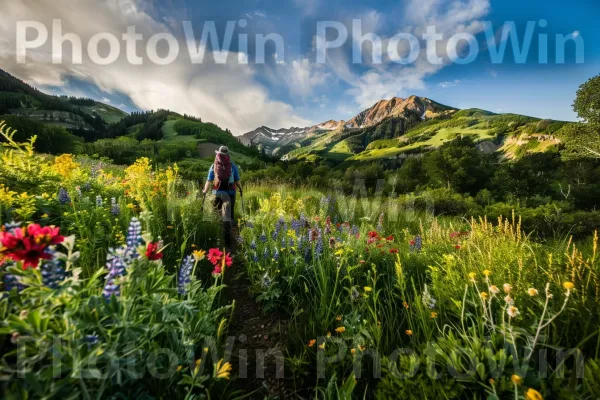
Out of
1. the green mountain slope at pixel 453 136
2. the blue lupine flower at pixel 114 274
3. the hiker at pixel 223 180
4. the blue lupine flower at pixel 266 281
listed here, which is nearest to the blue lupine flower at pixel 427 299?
the blue lupine flower at pixel 266 281

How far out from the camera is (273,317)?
3.19 m

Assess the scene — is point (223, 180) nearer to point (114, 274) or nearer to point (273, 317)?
point (273, 317)

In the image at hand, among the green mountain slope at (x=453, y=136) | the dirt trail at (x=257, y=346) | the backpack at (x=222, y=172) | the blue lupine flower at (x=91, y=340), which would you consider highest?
the green mountain slope at (x=453, y=136)

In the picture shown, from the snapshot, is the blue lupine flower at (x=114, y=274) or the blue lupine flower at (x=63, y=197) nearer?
the blue lupine flower at (x=114, y=274)

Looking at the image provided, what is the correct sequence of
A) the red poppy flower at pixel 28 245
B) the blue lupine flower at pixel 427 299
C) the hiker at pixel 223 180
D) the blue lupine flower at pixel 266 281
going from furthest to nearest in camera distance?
1. the hiker at pixel 223 180
2. the blue lupine flower at pixel 266 281
3. the blue lupine flower at pixel 427 299
4. the red poppy flower at pixel 28 245

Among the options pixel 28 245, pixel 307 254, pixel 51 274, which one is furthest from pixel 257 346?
pixel 28 245

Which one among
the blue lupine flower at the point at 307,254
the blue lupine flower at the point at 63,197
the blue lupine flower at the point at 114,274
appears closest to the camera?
the blue lupine flower at the point at 114,274

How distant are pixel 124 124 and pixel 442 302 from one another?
13268cm

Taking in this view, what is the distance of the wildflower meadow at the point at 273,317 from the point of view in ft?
3.48

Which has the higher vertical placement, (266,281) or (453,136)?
(453,136)

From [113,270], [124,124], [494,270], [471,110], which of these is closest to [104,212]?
[113,270]

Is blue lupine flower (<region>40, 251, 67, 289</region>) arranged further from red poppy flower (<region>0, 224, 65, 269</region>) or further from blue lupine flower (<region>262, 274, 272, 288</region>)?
blue lupine flower (<region>262, 274, 272, 288</region>)

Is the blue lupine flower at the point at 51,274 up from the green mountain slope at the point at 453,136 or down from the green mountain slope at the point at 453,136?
down

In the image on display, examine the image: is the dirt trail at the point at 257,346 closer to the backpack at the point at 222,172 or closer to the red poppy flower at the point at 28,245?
the red poppy flower at the point at 28,245
